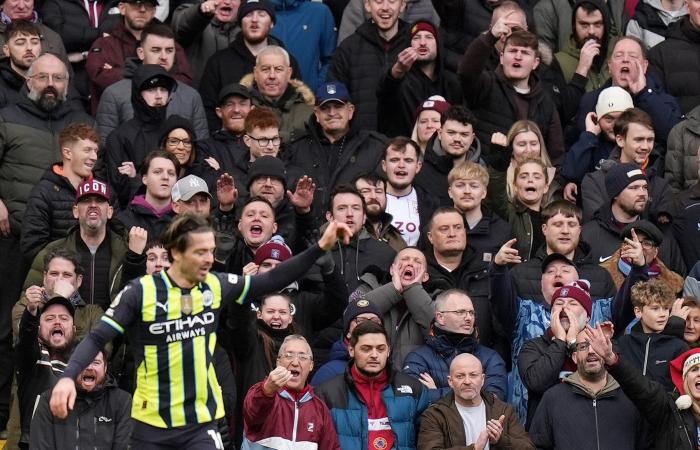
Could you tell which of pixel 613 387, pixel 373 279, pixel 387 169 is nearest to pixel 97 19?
pixel 387 169

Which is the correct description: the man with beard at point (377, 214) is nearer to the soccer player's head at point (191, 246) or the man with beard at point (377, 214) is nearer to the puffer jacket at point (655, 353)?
the puffer jacket at point (655, 353)

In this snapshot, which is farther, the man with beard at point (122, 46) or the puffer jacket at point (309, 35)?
the puffer jacket at point (309, 35)

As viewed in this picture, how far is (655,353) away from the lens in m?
14.6

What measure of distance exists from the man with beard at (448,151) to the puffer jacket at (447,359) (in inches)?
103

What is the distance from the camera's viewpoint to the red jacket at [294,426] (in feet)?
44.4

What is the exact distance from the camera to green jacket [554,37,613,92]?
19.0 metres

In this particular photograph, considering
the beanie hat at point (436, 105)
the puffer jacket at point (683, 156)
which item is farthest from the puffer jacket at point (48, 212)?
the puffer jacket at point (683, 156)

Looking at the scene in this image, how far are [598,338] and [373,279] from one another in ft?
8.37

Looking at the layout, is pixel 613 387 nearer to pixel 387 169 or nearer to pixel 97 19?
pixel 387 169

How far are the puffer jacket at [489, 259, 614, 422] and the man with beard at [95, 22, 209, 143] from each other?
13.6 ft

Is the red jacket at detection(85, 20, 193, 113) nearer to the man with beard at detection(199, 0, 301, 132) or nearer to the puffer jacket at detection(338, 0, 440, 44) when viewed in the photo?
the man with beard at detection(199, 0, 301, 132)

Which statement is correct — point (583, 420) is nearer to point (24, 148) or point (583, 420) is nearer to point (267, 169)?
point (267, 169)

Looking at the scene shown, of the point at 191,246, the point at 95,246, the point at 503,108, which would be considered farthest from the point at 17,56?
the point at 191,246

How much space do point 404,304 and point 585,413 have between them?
189 centimetres
